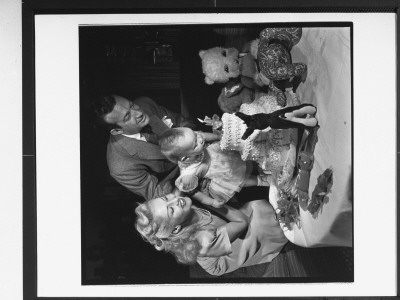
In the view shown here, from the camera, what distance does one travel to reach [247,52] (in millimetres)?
2396

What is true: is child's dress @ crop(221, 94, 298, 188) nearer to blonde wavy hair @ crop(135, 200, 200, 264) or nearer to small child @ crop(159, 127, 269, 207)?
small child @ crop(159, 127, 269, 207)

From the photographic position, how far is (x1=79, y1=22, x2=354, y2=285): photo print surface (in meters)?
2.38

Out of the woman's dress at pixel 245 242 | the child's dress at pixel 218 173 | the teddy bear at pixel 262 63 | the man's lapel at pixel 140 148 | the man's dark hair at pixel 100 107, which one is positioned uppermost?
the teddy bear at pixel 262 63

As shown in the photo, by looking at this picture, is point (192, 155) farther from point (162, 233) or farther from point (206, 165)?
point (162, 233)

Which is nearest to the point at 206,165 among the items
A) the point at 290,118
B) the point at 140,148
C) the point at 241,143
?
the point at 241,143

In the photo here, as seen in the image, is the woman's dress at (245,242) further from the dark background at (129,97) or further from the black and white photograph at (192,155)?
the dark background at (129,97)

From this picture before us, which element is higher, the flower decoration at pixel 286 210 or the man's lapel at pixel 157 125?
the man's lapel at pixel 157 125

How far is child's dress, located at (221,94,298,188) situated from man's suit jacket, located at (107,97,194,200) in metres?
0.16

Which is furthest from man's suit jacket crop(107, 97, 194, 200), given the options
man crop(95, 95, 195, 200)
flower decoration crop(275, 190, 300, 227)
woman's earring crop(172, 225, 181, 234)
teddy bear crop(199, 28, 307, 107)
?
flower decoration crop(275, 190, 300, 227)

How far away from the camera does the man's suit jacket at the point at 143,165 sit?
2.38 metres

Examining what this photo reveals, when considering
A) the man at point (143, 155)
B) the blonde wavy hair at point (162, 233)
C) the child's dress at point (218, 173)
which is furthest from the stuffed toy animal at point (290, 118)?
the blonde wavy hair at point (162, 233)

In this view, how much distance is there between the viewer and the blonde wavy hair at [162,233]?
2.38 metres

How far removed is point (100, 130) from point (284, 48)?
78cm

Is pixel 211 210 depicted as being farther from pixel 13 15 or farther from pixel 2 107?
pixel 13 15
